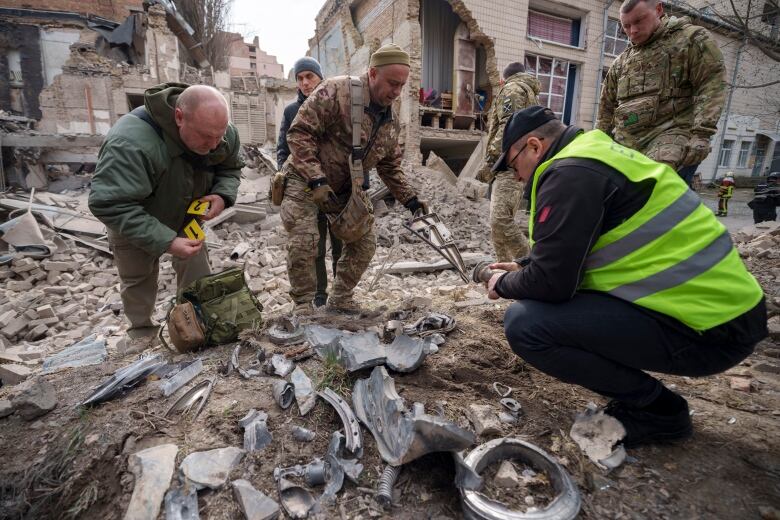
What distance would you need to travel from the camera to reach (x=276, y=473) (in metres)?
1.60

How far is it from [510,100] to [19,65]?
2247cm

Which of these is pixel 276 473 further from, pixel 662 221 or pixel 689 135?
pixel 689 135

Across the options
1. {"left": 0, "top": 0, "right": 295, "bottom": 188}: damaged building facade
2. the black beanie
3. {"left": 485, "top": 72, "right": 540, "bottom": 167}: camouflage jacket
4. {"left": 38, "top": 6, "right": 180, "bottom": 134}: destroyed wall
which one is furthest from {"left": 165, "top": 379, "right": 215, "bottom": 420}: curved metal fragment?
{"left": 38, "top": 6, "right": 180, "bottom": 134}: destroyed wall

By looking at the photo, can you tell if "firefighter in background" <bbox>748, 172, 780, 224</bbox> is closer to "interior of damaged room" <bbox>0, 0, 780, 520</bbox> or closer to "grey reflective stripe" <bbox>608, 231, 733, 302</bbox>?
"interior of damaged room" <bbox>0, 0, 780, 520</bbox>

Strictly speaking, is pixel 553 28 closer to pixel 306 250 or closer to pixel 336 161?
pixel 336 161

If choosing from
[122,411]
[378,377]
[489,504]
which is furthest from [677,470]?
[122,411]

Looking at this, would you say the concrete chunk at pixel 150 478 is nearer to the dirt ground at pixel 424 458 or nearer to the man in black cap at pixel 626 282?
the dirt ground at pixel 424 458

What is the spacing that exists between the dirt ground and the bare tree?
2732cm

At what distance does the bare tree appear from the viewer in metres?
23.1

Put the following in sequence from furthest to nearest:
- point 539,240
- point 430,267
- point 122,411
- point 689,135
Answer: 1. point 430,267
2. point 689,135
3. point 122,411
4. point 539,240

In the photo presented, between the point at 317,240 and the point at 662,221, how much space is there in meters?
2.39

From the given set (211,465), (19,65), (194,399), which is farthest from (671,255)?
(19,65)

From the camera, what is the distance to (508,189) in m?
4.04

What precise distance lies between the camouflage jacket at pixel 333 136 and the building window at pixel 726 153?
23.1 metres
